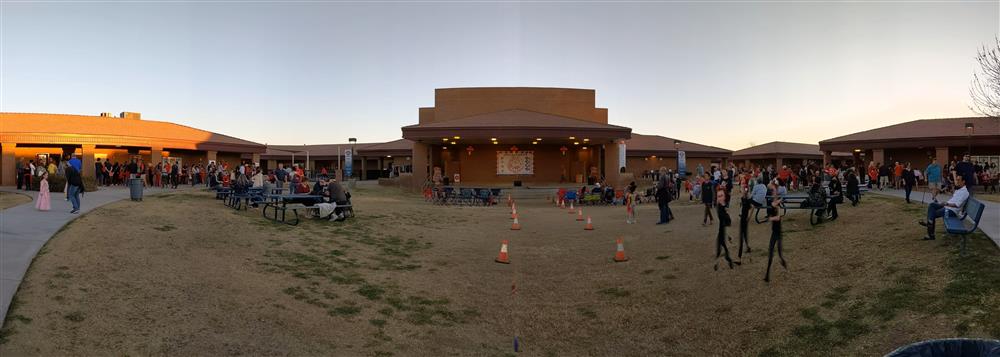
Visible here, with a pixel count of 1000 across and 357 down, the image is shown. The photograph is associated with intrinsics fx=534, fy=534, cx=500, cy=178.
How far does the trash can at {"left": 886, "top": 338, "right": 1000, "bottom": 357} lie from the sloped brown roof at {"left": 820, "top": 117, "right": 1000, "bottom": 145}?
3618 cm

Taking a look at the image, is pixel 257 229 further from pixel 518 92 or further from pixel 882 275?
pixel 518 92

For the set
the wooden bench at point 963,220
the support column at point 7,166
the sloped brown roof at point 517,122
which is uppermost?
the sloped brown roof at point 517,122

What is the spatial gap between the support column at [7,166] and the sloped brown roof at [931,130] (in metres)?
49.0

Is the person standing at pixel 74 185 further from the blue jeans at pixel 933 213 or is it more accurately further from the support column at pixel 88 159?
the support column at pixel 88 159

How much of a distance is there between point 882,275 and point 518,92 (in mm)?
34485

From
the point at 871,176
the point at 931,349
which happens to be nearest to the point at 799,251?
the point at 931,349

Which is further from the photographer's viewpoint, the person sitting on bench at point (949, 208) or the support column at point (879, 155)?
the support column at point (879, 155)

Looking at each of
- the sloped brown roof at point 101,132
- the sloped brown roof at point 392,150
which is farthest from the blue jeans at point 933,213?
the sloped brown roof at point 392,150

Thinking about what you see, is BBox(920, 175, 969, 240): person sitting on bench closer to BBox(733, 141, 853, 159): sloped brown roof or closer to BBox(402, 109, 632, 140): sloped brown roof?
BBox(402, 109, 632, 140): sloped brown roof

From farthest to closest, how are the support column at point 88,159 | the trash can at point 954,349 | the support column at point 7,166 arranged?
the support column at point 88,159 → the support column at point 7,166 → the trash can at point 954,349

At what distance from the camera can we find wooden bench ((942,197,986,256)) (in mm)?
8211

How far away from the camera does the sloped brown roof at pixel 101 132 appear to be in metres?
27.2

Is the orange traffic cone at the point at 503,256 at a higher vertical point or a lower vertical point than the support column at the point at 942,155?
lower

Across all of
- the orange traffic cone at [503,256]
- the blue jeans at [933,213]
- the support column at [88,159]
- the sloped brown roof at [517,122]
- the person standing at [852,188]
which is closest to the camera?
the blue jeans at [933,213]
